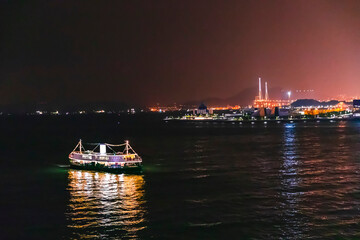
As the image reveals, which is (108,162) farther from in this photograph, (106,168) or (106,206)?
(106,206)

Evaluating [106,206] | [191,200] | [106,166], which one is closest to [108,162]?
[106,166]

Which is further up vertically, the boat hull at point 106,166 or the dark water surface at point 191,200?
the boat hull at point 106,166

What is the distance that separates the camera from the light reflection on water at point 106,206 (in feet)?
71.7

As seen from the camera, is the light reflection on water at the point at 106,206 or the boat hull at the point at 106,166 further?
the boat hull at the point at 106,166

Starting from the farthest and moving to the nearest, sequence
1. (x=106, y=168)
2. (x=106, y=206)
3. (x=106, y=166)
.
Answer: (x=106, y=166), (x=106, y=168), (x=106, y=206)

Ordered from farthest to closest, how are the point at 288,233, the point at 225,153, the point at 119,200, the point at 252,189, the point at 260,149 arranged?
the point at 260,149
the point at 225,153
the point at 252,189
the point at 119,200
the point at 288,233

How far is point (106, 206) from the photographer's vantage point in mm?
26391

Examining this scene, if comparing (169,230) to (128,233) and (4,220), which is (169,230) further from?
(4,220)

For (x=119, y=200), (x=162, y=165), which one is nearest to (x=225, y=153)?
(x=162, y=165)

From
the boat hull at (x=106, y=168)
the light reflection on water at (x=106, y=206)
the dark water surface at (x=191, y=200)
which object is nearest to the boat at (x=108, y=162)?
the boat hull at (x=106, y=168)

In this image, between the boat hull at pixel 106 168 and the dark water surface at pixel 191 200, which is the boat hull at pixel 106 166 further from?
the dark water surface at pixel 191 200

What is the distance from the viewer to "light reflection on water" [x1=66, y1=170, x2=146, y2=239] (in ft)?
71.7

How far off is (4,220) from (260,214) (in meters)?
15.7

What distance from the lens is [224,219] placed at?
2323 centimetres
